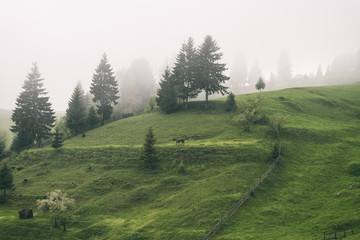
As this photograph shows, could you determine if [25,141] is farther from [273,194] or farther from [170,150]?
[273,194]

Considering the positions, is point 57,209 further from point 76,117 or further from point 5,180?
point 76,117

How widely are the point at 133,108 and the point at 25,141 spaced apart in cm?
4326

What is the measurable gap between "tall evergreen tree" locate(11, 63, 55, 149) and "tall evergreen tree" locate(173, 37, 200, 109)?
132ft

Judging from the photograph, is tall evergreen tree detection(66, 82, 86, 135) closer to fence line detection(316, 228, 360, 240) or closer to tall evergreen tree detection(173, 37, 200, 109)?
tall evergreen tree detection(173, 37, 200, 109)

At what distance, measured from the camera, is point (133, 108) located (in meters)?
101

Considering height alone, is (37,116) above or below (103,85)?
below

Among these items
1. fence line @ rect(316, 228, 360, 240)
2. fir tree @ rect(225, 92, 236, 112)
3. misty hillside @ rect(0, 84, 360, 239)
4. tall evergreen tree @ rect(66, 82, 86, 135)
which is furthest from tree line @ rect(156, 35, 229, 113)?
fence line @ rect(316, 228, 360, 240)

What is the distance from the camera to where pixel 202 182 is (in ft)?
117

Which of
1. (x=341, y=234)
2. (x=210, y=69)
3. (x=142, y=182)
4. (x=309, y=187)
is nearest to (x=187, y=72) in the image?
(x=210, y=69)

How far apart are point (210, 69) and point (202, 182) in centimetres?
4254

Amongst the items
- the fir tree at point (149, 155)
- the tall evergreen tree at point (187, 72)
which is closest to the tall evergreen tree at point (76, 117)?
the tall evergreen tree at point (187, 72)

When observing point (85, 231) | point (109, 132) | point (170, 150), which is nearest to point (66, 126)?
point (109, 132)

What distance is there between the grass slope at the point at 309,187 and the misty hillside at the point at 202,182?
124 millimetres

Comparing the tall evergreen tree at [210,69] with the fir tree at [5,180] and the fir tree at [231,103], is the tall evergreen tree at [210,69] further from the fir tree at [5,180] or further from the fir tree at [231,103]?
the fir tree at [5,180]
